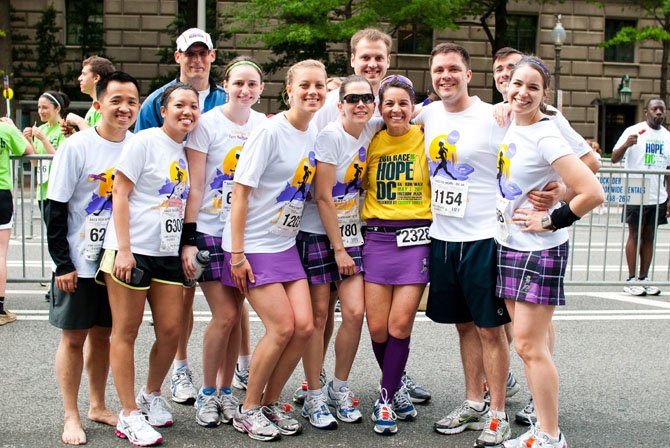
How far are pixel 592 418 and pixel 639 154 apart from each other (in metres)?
6.19

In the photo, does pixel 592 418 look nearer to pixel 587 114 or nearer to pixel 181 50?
pixel 181 50

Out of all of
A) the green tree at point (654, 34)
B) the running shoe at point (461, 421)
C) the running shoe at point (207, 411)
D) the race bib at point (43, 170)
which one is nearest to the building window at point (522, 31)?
the green tree at point (654, 34)

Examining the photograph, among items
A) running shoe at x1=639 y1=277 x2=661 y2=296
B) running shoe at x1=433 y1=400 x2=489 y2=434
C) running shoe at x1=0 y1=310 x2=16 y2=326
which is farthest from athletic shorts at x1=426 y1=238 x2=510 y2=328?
running shoe at x1=639 y1=277 x2=661 y2=296

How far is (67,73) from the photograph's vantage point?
2514cm

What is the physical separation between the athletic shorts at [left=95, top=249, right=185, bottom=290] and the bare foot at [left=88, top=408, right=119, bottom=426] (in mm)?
837

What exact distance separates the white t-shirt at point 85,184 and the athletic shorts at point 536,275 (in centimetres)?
219

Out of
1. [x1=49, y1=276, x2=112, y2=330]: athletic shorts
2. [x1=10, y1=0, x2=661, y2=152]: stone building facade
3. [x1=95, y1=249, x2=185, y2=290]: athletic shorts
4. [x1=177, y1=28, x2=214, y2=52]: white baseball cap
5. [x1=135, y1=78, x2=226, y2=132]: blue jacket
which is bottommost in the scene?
[x1=49, y1=276, x2=112, y2=330]: athletic shorts

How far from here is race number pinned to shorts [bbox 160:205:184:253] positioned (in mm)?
4492

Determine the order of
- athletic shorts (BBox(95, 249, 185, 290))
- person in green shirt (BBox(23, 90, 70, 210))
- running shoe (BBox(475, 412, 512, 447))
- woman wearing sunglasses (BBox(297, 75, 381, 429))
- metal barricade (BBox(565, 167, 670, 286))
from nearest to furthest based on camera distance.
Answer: athletic shorts (BBox(95, 249, 185, 290)) → running shoe (BBox(475, 412, 512, 447)) → woman wearing sunglasses (BBox(297, 75, 381, 429)) → person in green shirt (BBox(23, 90, 70, 210)) → metal barricade (BBox(565, 167, 670, 286))

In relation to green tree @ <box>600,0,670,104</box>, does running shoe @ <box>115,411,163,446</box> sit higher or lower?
lower

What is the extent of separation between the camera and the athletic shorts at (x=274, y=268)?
15.1ft

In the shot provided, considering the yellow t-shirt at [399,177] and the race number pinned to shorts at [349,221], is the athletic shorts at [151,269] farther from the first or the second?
the yellow t-shirt at [399,177]

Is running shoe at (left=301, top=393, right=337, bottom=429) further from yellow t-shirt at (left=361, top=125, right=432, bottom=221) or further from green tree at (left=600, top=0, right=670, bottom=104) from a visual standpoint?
green tree at (left=600, top=0, right=670, bottom=104)

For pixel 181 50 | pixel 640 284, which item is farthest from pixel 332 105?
pixel 640 284
